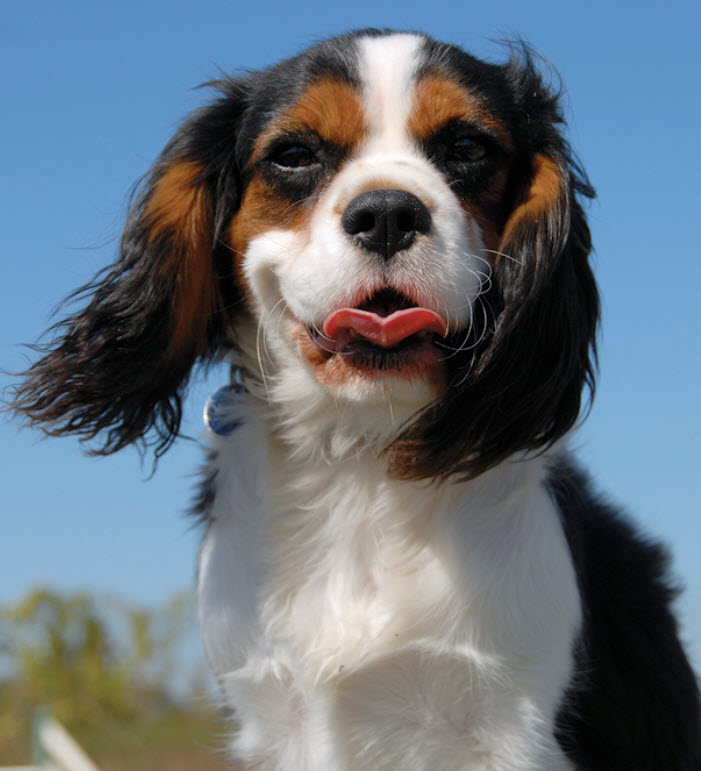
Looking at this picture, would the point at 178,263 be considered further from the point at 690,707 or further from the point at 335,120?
the point at 690,707

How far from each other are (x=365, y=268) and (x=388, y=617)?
88 cm

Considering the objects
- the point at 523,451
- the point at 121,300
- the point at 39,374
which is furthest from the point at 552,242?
the point at 39,374

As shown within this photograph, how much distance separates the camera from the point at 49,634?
7617 millimetres

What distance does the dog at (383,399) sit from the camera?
2.25 m

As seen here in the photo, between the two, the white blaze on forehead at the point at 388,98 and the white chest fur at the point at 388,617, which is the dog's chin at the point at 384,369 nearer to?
the white chest fur at the point at 388,617

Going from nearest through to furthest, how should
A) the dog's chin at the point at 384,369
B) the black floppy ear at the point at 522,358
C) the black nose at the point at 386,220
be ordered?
the black nose at the point at 386,220
the dog's chin at the point at 384,369
the black floppy ear at the point at 522,358

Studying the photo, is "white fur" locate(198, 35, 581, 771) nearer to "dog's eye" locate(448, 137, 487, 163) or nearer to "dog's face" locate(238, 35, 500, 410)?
"dog's face" locate(238, 35, 500, 410)

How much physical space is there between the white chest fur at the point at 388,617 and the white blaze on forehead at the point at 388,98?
847 millimetres

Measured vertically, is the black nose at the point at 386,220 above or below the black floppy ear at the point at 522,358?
above

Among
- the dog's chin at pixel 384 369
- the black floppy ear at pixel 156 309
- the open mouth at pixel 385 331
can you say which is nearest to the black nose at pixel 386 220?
the open mouth at pixel 385 331

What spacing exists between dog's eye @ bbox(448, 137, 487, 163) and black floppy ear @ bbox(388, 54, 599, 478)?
156mm

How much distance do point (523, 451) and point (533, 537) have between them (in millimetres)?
218

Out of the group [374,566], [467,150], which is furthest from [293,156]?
[374,566]

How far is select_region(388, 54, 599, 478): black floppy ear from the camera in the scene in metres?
2.31
